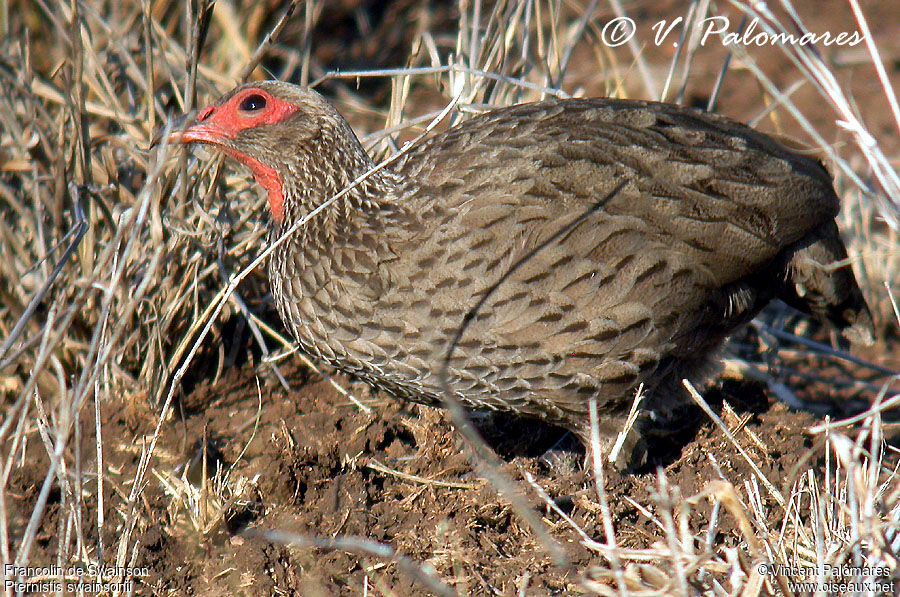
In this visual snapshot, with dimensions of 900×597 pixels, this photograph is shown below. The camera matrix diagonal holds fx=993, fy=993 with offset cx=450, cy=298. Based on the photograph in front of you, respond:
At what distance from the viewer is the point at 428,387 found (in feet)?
11.0

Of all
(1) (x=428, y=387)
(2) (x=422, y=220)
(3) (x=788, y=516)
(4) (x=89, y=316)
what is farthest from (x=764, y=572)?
(4) (x=89, y=316)

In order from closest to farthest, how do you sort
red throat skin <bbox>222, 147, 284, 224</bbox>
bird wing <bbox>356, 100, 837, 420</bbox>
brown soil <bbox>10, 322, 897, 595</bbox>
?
brown soil <bbox>10, 322, 897, 595</bbox>
bird wing <bbox>356, 100, 837, 420</bbox>
red throat skin <bbox>222, 147, 284, 224</bbox>

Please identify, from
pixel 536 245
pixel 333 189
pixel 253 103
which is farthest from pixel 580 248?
pixel 253 103

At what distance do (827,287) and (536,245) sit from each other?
127cm

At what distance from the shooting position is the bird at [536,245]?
3.28 m

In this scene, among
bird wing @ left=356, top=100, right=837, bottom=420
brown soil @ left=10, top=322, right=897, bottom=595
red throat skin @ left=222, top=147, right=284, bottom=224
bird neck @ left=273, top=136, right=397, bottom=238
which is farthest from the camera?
red throat skin @ left=222, top=147, right=284, bottom=224

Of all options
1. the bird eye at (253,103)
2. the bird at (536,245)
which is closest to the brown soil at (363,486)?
the bird at (536,245)

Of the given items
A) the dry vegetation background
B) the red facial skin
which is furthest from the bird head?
the dry vegetation background

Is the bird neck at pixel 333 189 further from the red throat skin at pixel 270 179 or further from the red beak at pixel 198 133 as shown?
the red beak at pixel 198 133

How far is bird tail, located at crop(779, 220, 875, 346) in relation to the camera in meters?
3.69

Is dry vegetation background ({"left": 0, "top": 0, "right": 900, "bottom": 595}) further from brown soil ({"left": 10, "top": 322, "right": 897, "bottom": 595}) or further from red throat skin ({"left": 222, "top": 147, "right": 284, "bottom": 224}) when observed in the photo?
red throat skin ({"left": 222, "top": 147, "right": 284, "bottom": 224})

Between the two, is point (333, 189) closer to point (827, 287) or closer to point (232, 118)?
point (232, 118)

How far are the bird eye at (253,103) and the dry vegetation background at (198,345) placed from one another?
199 mm

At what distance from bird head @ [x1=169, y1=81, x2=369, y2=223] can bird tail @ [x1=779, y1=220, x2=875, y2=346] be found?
1.71 m
